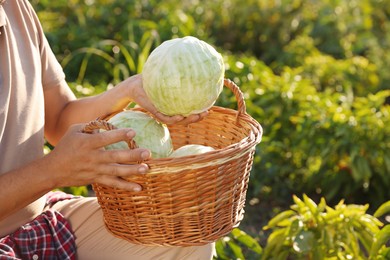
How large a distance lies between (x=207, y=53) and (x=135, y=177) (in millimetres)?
519

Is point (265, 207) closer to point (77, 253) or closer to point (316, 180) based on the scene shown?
point (316, 180)

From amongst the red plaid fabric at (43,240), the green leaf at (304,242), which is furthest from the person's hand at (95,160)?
the green leaf at (304,242)

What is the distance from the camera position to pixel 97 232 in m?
2.65

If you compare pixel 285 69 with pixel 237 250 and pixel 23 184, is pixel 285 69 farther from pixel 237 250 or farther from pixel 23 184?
pixel 23 184

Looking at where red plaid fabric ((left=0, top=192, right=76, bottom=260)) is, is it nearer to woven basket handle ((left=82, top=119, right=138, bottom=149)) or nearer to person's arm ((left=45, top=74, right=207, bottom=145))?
person's arm ((left=45, top=74, right=207, bottom=145))

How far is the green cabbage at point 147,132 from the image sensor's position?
2.41 metres

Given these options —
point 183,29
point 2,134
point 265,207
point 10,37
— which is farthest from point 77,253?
point 183,29

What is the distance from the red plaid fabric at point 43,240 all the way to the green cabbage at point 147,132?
1.47ft

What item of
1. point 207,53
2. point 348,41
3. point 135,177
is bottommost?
point 348,41

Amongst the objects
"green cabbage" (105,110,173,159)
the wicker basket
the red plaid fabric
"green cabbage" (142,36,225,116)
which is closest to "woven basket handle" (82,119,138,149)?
the wicker basket

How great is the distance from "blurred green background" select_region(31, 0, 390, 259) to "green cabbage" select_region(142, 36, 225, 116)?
1404mm

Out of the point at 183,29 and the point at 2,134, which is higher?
the point at 2,134

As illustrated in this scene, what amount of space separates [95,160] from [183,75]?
0.46 m

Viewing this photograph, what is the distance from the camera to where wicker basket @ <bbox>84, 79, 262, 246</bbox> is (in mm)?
2172
